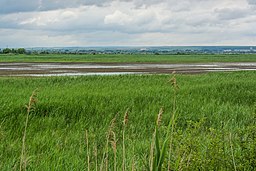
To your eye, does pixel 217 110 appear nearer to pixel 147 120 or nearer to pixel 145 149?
pixel 147 120

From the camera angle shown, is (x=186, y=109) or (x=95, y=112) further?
(x=186, y=109)

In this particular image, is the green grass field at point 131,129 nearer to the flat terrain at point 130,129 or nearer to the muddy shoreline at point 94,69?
the flat terrain at point 130,129

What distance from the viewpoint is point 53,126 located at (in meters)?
9.20

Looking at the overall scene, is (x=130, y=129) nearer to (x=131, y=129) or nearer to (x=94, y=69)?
(x=131, y=129)

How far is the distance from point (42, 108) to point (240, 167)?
7518mm

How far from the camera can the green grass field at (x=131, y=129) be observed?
407 centimetres

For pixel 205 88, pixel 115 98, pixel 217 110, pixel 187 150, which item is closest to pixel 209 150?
pixel 187 150

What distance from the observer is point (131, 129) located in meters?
9.00

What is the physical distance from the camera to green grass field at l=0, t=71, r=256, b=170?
160 inches

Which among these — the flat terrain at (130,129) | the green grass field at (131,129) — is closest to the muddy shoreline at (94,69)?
the green grass field at (131,129)

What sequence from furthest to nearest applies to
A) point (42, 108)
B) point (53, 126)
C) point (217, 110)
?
point (217, 110)
point (42, 108)
point (53, 126)

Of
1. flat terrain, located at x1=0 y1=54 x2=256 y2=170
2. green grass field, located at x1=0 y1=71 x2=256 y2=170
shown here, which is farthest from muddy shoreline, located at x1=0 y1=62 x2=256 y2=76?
flat terrain, located at x1=0 y1=54 x2=256 y2=170

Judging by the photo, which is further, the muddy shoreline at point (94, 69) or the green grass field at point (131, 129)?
the muddy shoreline at point (94, 69)

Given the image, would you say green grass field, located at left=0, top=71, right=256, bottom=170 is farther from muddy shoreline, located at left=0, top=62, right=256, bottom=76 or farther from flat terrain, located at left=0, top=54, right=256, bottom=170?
muddy shoreline, located at left=0, top=62, right=256, bottom=76
